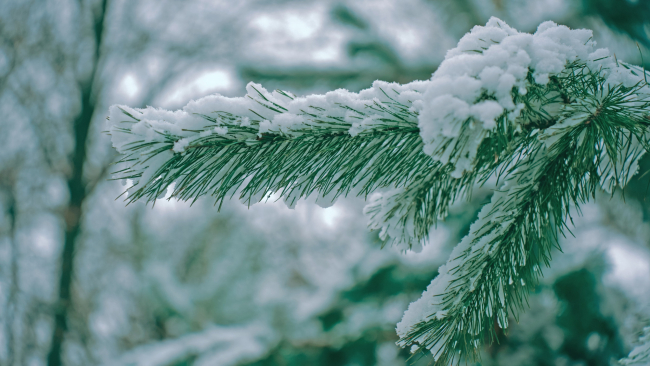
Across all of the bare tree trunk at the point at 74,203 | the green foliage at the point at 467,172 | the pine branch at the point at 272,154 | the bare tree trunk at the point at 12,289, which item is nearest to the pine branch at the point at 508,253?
the green foliage at the point at 467,172

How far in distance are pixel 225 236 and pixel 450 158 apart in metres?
7.18

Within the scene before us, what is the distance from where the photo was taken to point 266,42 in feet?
18.2

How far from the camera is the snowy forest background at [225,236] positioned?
2.12m

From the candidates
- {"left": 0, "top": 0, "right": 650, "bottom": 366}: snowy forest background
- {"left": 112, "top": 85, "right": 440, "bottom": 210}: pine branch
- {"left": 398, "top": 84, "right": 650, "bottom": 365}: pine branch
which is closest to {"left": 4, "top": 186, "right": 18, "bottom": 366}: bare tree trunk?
{"left": 0, "top": 0, "right": 650, "bottom": 366}: snowy forest background

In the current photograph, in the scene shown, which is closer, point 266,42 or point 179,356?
point 179,356

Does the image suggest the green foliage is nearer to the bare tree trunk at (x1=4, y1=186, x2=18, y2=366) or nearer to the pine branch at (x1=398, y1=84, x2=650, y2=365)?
the pine branch at (x1=398, y1=84, x2=650, y2=365)

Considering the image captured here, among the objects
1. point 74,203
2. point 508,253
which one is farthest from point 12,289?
point 508,253

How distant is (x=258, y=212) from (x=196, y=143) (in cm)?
659

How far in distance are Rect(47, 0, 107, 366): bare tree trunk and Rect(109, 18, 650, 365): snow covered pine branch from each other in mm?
5600

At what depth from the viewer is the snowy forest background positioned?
212 centimetres

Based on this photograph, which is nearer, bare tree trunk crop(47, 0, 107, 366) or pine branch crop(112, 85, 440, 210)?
pine branch crop(112, 85, 440, 210)

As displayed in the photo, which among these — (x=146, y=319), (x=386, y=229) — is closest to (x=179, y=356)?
(x=386, y=229)

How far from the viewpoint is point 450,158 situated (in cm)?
49

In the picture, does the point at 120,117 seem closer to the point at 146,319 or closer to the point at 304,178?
the point at 304,178
